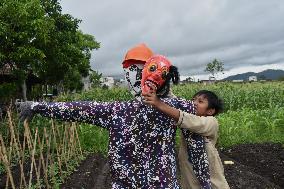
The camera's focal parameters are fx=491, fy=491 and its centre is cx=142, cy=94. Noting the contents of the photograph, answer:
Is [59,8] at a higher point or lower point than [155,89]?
higher

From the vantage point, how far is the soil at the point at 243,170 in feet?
22.0

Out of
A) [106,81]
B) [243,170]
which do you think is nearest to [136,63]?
[243,170]

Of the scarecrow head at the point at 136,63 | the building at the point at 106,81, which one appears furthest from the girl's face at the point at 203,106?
the building at the point at 106,81

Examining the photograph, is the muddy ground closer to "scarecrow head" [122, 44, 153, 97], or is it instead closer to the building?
"scarecrow head" [122, 44, 153, 97]

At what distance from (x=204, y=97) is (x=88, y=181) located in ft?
15.6

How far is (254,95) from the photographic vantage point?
17.0m

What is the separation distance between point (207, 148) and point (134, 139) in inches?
31.6

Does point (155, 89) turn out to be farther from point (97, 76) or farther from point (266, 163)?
point (97, 76)

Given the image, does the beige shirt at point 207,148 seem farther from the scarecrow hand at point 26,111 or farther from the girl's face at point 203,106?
the scarecrow hand at point 26,111

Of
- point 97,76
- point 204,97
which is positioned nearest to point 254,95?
point 204,97

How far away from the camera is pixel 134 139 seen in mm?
2100

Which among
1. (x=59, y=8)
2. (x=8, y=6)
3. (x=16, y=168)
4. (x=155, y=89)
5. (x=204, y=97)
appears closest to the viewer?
(x=155, y=89)

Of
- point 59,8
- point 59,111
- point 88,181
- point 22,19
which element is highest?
point 59,8

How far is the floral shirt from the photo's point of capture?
210 centimetres
